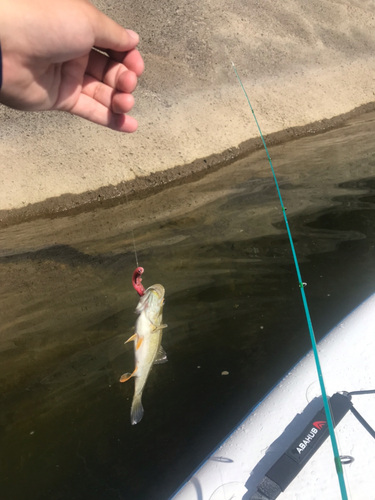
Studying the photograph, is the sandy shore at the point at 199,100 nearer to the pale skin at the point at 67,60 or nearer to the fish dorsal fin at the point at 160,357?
the fish dorsal fin at the point at 160,357

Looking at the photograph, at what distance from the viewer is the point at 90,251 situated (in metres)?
7.69

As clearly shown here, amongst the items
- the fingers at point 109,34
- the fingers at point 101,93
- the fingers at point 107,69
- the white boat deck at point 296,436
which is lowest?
the white boat deck at point 296,436

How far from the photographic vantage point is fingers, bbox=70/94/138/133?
271 cm

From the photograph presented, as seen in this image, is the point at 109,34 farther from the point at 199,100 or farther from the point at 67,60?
the point at 199,100

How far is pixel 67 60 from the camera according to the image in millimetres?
2322

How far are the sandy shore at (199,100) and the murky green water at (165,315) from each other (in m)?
1.08

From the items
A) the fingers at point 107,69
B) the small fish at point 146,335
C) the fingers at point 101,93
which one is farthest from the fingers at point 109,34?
the small fish at point 146,335

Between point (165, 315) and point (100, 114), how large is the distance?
3736mm

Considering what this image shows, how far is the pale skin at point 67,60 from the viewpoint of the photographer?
6.35ft

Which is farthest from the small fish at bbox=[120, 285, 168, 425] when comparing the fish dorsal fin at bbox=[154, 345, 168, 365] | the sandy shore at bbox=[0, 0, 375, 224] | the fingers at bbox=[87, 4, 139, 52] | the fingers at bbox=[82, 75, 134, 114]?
the sandy shore at bbox=[0, 0, 375, 224]

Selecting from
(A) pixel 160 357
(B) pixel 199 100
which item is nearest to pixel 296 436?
(A) pixel 160 357

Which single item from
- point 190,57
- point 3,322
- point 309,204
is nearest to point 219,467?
point 3,322

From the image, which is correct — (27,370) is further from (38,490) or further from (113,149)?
(113,149)

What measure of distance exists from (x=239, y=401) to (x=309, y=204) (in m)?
4.76
